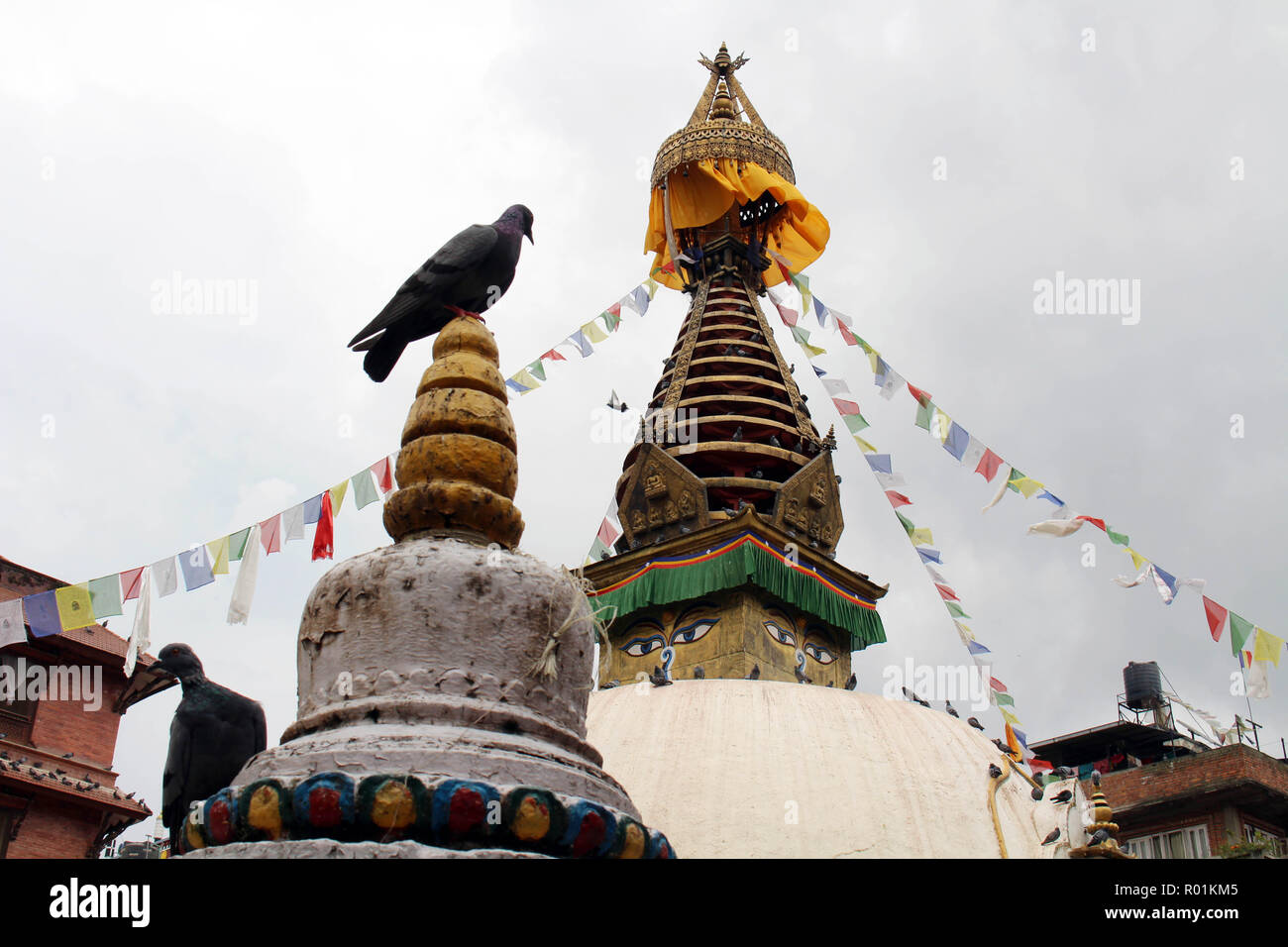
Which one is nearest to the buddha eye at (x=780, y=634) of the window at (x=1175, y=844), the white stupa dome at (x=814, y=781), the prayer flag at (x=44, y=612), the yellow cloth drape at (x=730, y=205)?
the white stupa dome at (x=814, y=781)

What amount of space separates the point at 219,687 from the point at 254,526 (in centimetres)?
409

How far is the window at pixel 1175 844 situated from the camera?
15211 mm

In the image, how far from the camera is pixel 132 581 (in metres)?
7.38

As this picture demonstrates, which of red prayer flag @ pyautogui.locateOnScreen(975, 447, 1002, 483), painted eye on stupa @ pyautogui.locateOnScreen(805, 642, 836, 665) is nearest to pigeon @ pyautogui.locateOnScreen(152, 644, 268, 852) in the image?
painted eye on stupa @ pyautogui.locateOnScreen(805, 642, 836, 665)

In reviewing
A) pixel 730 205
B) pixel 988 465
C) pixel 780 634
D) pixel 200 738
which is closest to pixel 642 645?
pixel 780 634

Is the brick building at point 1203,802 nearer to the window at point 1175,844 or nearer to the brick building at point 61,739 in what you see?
the window at point 1175,844

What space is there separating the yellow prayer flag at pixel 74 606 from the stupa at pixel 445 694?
417cm

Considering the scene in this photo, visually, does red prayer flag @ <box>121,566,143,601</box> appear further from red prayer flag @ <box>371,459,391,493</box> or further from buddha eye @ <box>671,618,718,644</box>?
buddha eye @ <box>671,618,718,644</box>

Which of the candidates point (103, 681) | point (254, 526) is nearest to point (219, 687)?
point (254, 526)

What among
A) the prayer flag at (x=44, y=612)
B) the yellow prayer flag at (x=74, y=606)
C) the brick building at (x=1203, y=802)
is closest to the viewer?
the prayer flag at (x=44, y=612)

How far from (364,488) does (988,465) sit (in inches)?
245

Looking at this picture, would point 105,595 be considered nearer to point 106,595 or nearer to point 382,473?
point 106,595
